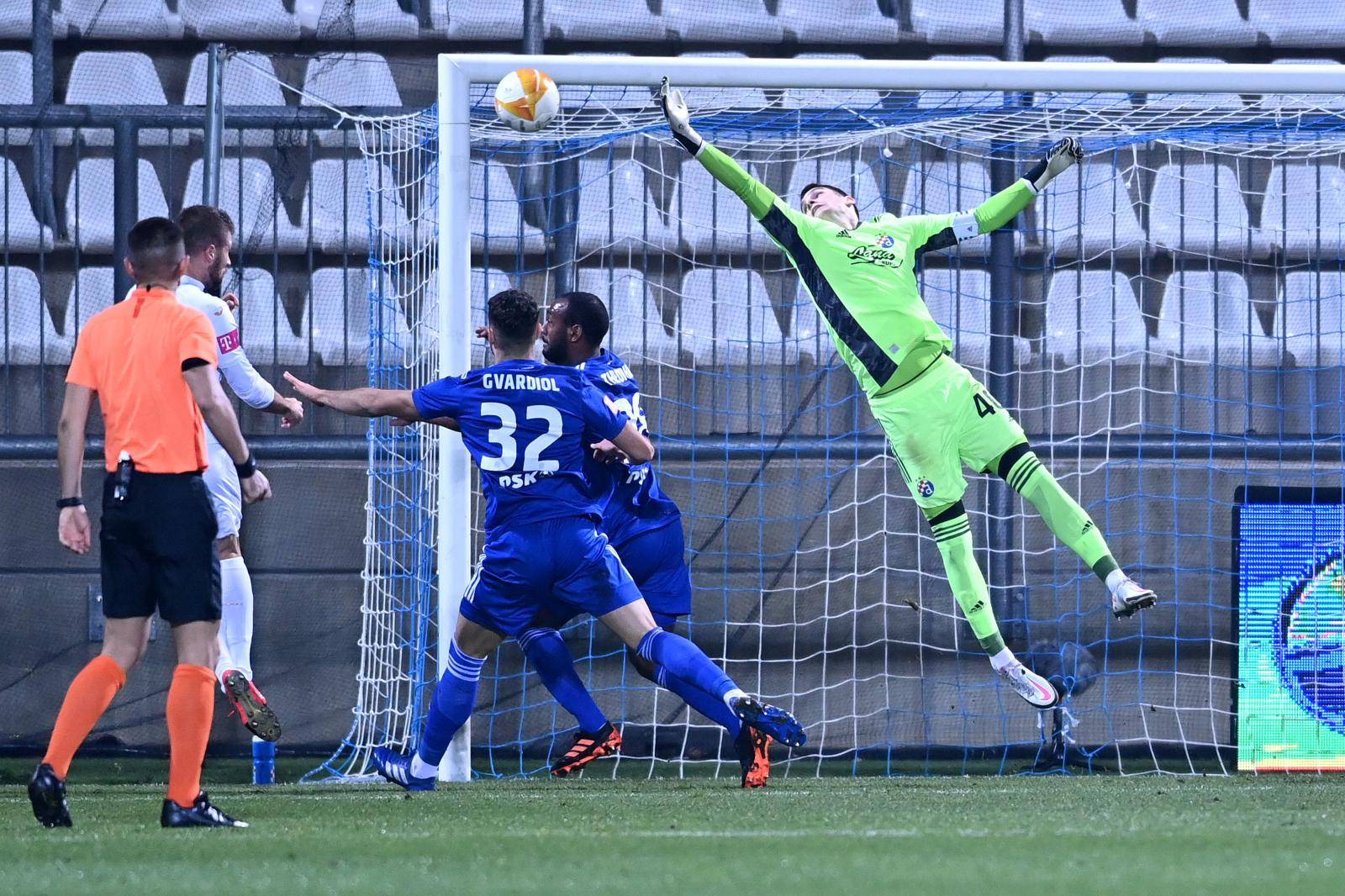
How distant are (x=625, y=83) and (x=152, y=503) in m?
2.68

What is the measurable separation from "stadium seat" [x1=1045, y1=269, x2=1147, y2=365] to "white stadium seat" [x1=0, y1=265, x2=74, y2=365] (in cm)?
470

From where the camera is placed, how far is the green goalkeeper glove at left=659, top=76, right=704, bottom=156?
5.56 m

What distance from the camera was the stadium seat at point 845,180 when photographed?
771 centimetres

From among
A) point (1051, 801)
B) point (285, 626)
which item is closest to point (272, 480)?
point (285, 626)

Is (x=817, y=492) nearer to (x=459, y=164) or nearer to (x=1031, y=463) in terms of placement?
(x=1031, y=463)

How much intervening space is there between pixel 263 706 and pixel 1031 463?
284 centimetres

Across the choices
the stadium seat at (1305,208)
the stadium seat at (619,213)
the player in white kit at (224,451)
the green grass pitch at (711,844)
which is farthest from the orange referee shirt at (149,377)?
the stadium seat at (1305,208)

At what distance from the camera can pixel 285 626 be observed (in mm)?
7289

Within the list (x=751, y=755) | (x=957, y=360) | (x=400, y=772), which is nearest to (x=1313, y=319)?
(x=957, y=360)

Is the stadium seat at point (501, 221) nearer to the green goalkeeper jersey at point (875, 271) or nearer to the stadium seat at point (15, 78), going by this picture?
the green goalkeeper jersey at point (875, 271)

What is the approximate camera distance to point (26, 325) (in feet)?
24.6

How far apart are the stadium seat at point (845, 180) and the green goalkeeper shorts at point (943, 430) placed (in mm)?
2106

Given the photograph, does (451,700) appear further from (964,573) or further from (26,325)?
(26,325)

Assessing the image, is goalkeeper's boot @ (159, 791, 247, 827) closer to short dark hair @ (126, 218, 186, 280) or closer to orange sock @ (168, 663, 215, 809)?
orange sock @ (168, 663, 215, 809)
